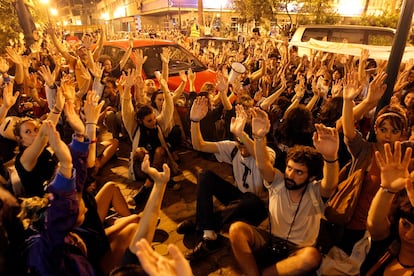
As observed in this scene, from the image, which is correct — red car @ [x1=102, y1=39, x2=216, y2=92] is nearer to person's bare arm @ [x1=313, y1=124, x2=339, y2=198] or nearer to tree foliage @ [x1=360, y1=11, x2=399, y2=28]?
person's bare arm @ [x1=313, y1=124, x2=339, y2=198]

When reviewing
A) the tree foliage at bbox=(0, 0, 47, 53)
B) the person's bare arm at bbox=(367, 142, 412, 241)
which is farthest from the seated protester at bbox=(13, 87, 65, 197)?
the tree foliage at bbox=(0, 0, 47, 53)

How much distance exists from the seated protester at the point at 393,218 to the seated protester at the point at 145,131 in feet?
8.15

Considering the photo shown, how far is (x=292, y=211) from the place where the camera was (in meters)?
2.34

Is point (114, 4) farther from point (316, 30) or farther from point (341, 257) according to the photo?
point (341, 257)

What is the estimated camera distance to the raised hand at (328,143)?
2184 mm

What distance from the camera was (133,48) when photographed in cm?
688

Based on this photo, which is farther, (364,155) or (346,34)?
(346,34)

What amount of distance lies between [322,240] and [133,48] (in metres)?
5.86

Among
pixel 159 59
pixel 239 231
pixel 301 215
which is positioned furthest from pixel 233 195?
pixel 159 59

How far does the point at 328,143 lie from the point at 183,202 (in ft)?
6.99

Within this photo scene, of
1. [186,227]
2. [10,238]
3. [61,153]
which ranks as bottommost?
[186,227]

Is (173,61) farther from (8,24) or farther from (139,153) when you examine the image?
(8,24)

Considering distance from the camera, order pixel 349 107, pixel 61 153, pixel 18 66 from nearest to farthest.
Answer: pixel 61 153 → pixel 349 107 → pixel 18 66

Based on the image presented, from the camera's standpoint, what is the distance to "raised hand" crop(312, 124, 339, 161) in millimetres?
2184
